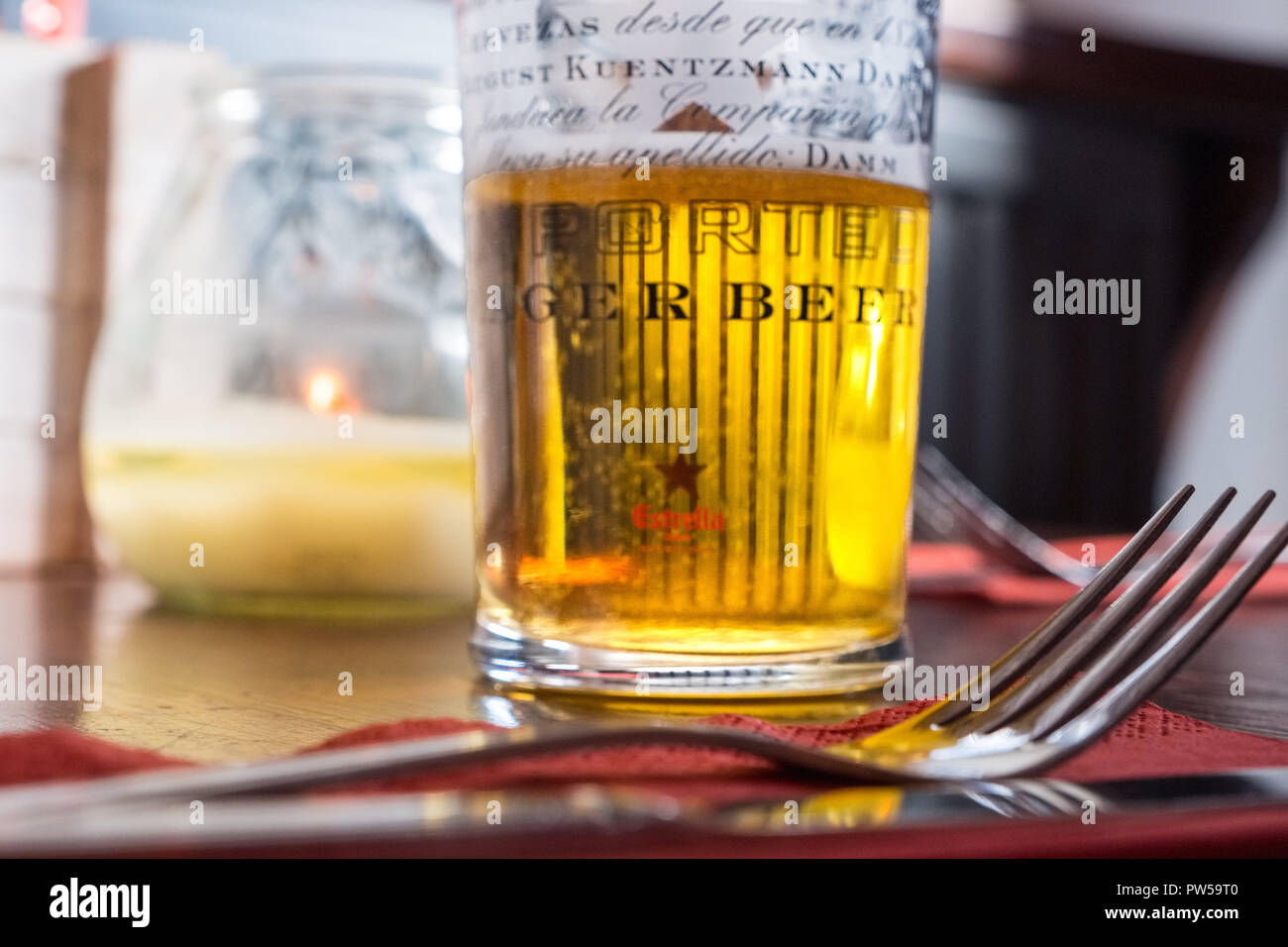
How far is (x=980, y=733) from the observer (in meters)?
0.26

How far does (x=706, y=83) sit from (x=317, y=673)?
0.17 metres

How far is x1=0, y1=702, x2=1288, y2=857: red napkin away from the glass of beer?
48 millimetres

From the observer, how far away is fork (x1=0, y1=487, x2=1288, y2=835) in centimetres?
18

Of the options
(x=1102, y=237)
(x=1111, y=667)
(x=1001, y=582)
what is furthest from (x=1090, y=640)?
(x=1102, y=237)

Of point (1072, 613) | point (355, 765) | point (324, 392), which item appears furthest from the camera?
point (324, 392)

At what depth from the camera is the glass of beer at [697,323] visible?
1.05 feet

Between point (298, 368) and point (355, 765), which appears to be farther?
point (298, 368)
